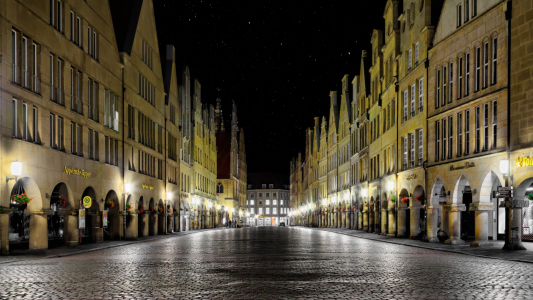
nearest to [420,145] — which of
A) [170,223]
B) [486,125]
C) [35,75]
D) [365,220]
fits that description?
[486,125]

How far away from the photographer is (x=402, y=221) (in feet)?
159

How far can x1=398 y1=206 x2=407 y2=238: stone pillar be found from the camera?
1890 inches

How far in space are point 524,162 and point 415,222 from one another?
1716 centimetres

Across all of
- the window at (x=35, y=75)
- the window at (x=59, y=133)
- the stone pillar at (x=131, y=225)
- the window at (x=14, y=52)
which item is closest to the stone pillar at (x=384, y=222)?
the stone pillar at (x=131, y=225)

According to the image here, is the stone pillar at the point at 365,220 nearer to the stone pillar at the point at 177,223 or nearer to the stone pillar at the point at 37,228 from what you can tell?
the stone pillar at the point at 177,223

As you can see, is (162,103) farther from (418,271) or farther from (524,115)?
(418,271)

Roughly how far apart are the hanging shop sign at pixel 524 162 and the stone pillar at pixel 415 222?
52.7 feet

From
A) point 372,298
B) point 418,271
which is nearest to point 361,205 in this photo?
point 418,271

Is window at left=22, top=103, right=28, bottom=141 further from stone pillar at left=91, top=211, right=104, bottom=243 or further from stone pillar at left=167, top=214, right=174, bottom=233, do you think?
stone pillar at left=167, top=214, right=174, bottom=233

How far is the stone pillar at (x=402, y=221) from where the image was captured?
4800 cm

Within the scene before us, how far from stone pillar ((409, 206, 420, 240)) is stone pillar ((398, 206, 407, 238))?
9.66ft

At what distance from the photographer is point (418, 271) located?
18578 millimetres

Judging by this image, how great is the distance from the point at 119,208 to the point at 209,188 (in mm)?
59459

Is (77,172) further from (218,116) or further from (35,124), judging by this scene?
(218,116)
